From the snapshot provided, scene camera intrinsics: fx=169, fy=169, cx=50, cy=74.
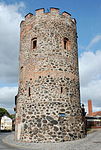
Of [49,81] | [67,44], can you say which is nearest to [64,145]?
[49,81]

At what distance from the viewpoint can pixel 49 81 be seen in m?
13.8

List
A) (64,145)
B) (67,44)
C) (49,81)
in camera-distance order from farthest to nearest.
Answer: (67,44)
(49,81)
(64,145)

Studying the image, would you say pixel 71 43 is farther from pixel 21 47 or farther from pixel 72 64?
pixel 21 47

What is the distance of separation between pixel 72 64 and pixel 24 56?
4.47 meters

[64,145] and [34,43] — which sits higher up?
[34,43]

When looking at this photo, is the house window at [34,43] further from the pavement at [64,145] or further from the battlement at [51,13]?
the pavement at [64,145]

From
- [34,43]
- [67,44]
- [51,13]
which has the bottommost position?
[67,44]

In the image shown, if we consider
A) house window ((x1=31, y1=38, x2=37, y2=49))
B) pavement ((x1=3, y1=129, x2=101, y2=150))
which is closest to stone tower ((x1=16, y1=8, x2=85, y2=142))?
house window ((x1=31, y1=38, x2=37, y2=49))

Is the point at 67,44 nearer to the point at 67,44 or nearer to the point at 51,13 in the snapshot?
the point at 67,44

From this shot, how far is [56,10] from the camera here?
1582 centimetres

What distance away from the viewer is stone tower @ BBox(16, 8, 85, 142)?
12953mm

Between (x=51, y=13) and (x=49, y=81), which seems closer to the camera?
(x=49, y=81)

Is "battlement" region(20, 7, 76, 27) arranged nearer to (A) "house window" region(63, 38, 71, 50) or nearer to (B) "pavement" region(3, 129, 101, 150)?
(A) "house window" region(63, 38, 71, 50)

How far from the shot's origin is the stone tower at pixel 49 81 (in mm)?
12953
